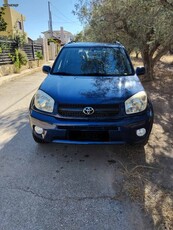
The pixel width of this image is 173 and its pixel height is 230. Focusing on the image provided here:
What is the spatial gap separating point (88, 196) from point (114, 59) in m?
2.54

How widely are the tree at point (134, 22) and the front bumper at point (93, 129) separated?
3486 millimetres

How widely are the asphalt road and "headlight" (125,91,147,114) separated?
809 mm

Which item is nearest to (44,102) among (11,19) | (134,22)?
(134,22)

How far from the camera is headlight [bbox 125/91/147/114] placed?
9.98 ft

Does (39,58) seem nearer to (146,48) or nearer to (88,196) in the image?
(146,48)

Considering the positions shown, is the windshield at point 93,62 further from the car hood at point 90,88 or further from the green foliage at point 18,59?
the green foliage at point 18,59

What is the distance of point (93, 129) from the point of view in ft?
9.71

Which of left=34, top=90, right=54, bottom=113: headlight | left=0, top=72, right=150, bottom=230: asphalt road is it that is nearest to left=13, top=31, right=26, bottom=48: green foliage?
left=0, top=72, right=150, bottom=230: asphalt road

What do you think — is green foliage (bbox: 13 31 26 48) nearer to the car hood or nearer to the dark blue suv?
the car hood

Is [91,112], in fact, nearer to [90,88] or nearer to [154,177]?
[90,88]

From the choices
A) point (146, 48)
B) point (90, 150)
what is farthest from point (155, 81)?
point (90, 150)

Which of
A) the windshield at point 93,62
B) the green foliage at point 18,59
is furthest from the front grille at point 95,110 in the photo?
the green foliage at point 18,59

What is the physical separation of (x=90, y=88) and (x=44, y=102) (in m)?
0.67

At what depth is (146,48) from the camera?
9148 millimetres
